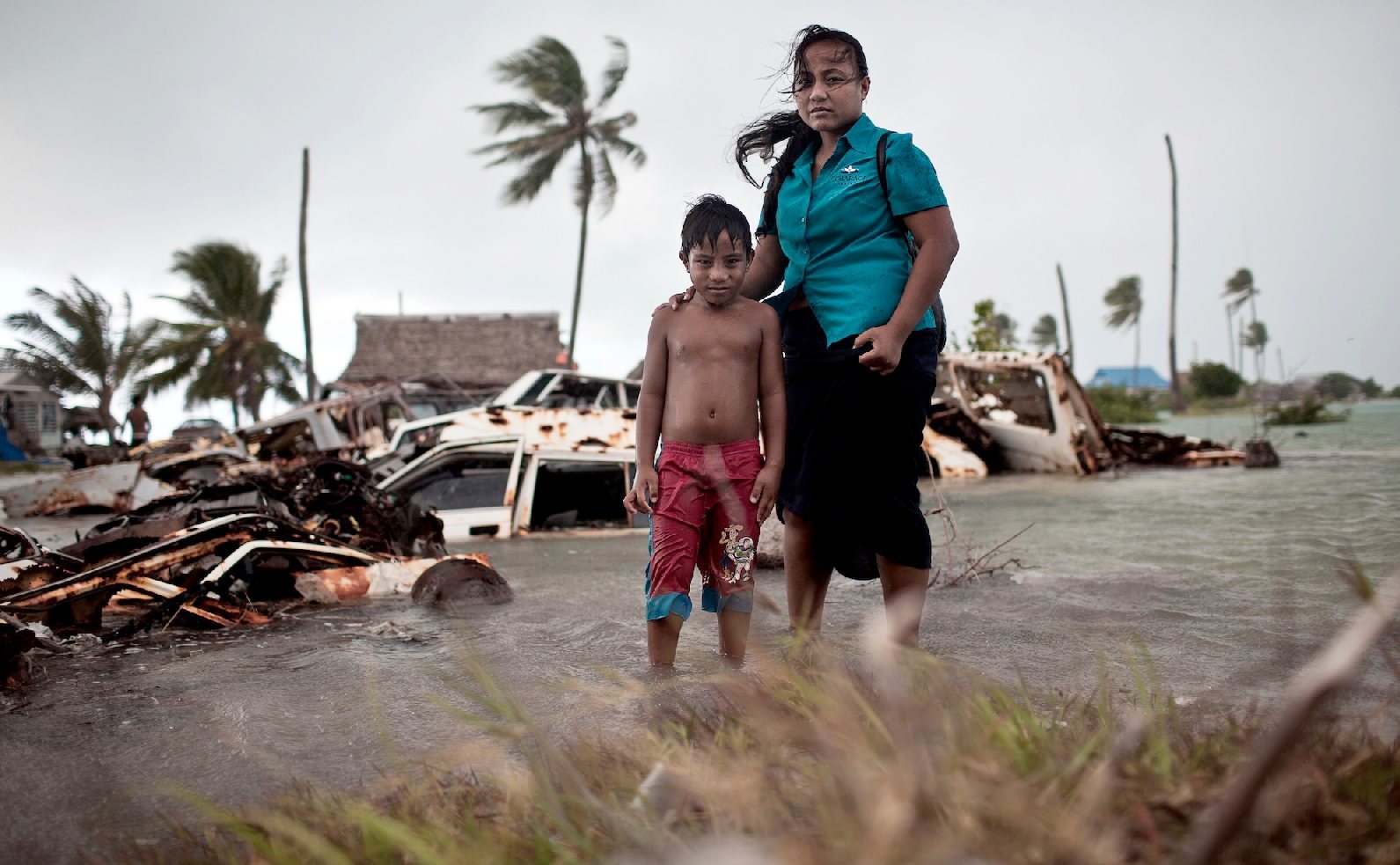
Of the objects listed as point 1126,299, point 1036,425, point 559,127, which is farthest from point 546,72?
point 1126,299

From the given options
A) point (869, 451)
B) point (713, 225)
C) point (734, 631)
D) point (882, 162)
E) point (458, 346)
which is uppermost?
point (458, 346)

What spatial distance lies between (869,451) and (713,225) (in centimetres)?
80

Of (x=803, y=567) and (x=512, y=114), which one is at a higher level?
(x=512, y=114)

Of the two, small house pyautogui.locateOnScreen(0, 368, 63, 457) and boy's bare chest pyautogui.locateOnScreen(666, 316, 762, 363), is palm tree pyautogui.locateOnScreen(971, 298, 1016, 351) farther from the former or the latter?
small house pyautogui.locateOnScreen(0, 368, 63, 457)

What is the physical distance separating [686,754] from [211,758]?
1.48 meters

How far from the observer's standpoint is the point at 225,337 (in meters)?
33.4

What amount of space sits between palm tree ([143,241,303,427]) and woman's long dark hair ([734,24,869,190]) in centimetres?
3364

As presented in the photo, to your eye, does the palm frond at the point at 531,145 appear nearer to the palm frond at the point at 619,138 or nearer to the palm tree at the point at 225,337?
the palm frond at the point at 619,138

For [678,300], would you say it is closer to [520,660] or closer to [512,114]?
[520,660]

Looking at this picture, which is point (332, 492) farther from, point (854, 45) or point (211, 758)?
point (854, 45)

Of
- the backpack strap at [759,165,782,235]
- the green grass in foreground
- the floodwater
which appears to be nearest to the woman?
the backpack strap at [759,165,782,235]

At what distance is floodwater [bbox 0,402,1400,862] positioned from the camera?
2.07 m

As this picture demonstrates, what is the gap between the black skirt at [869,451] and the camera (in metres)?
2.80

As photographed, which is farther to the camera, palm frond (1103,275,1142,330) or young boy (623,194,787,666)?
palm frond (1103,275,1142,330)
